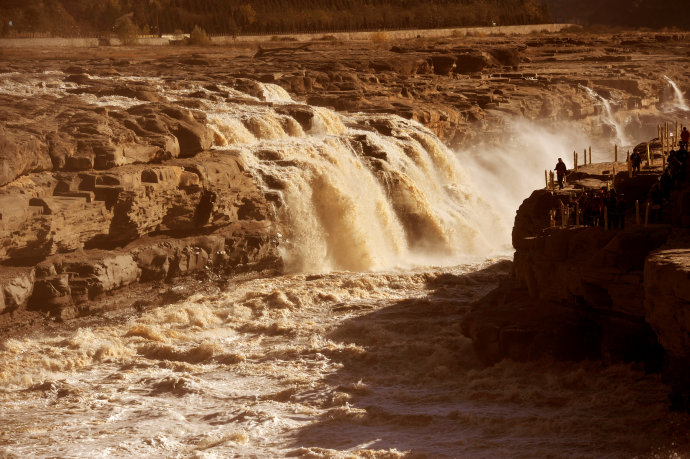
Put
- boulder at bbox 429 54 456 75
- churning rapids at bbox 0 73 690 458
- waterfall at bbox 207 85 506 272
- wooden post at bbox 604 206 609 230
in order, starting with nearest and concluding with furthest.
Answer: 1. churning rapids at bbox 0 73 690 458
2. wooden post at bbox 604 206 609 230
3. waterfall at bbox 207 85 506 272
4. boulder at bbox 429 54 456 75

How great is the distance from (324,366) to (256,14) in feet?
162

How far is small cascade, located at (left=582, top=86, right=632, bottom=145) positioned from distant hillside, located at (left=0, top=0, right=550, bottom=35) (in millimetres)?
23018

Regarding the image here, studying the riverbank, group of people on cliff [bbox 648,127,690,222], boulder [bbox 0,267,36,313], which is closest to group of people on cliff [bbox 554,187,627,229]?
group of people on cliff [bbox 648,127,690,222]

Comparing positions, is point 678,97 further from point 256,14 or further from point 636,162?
point 636,162

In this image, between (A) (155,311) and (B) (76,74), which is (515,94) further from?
(A) (155,311)

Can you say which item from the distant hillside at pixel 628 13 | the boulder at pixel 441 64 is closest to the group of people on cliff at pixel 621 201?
the boulder at pixel 441 64

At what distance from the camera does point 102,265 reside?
1906cm

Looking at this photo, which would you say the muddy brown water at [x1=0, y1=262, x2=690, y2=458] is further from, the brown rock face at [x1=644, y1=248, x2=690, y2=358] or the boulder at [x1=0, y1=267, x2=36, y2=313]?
the brown rock face at [x1=644, y1=248, x2=690, y2=358]

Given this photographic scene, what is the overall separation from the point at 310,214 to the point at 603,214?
28.3 feet

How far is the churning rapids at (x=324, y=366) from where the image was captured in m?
14.2

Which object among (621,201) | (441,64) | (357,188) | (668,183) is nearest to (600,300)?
(621,201)

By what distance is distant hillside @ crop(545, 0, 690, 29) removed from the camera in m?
85.9

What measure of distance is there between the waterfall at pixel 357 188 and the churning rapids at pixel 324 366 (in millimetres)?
56

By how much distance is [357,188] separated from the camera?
2539cm
